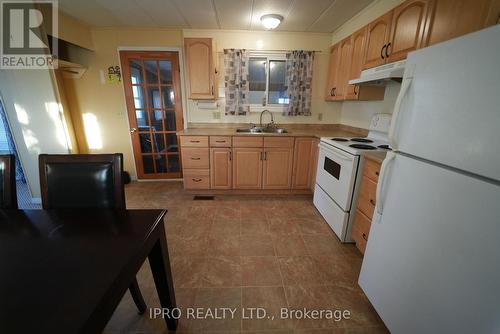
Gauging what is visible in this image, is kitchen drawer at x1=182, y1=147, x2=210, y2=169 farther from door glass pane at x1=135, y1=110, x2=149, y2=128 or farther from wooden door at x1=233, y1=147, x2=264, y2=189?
door glass pane at x1=135, y1=110, x2=149, y2=128

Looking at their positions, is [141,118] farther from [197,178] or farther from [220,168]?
[220,168]

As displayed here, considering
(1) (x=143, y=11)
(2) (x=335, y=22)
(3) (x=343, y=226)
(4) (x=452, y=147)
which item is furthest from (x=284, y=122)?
(4) (x=452, y=147)

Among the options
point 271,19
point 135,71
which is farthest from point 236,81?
point 135,71

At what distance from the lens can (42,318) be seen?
0.52 m

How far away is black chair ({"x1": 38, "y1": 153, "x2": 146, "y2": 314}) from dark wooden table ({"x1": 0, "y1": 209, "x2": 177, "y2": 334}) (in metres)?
0.14

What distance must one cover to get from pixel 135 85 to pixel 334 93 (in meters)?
2.98

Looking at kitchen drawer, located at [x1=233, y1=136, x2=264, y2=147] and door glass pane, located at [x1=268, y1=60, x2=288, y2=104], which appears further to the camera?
door glass pane, located at [x1=268, y1=60, x2=288, y2=104]

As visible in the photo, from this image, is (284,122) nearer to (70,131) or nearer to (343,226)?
(343,226)

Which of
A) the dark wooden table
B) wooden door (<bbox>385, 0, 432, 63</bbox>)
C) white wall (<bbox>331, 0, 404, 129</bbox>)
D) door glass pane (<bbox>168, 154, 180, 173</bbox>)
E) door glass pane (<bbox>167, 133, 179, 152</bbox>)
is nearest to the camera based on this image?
the dark wooden table

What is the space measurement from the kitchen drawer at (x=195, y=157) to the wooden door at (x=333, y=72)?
78.1 inches

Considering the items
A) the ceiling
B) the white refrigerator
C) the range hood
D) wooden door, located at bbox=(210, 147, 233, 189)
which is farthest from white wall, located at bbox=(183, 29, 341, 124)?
the white refrigerator

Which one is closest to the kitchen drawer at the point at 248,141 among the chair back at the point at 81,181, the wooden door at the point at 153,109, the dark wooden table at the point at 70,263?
the wooden door at the point at 153,109

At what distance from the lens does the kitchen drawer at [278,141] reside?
281 centimetres

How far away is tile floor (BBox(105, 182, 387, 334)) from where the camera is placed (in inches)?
50.1
